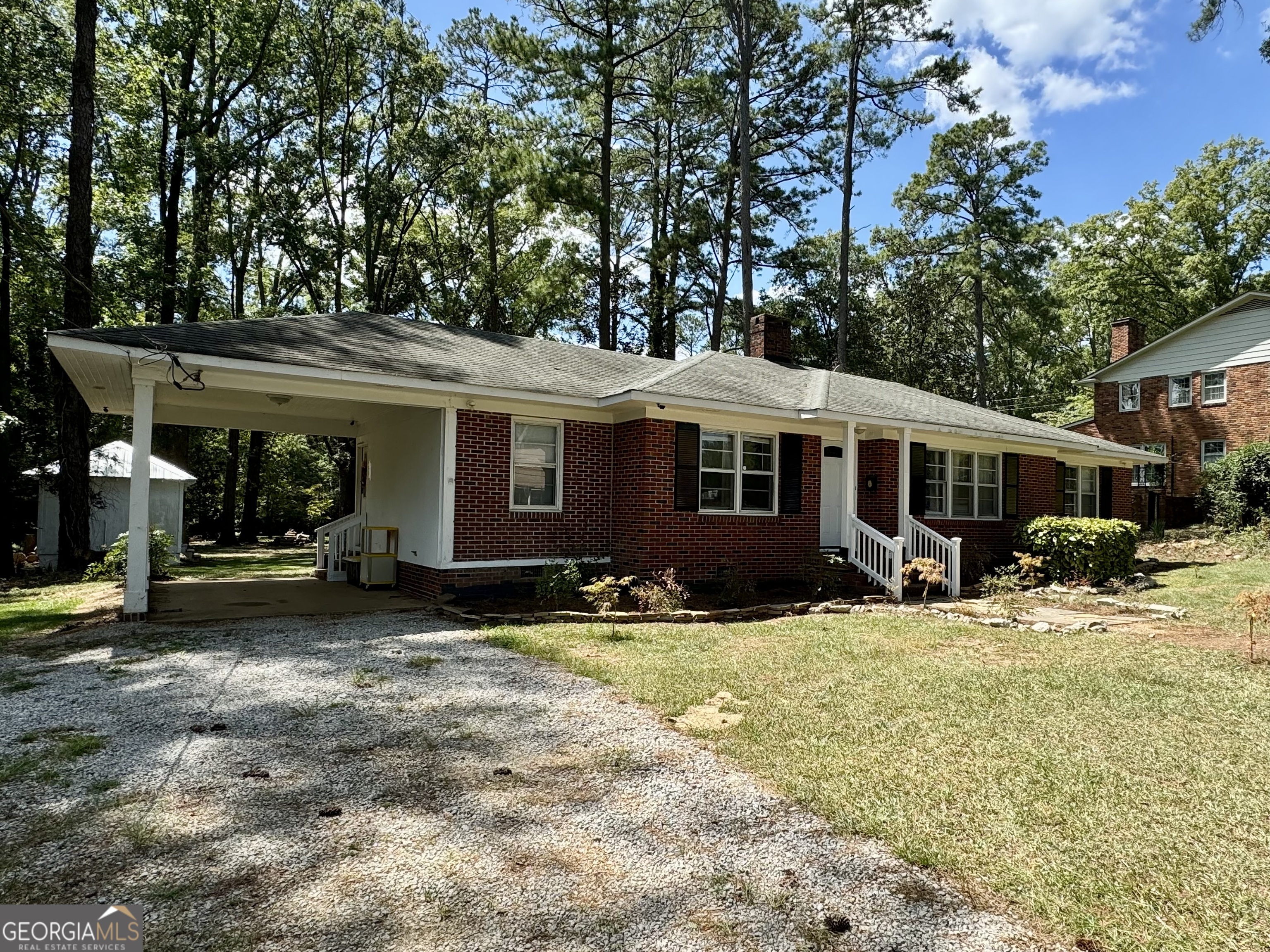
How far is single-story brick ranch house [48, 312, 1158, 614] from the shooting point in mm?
8641

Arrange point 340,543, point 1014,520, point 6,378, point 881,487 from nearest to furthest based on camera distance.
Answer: point 881,487
point 340,543
point 1014,520
point 6,378

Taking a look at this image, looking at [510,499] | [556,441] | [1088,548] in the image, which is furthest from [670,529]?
[1088,548]

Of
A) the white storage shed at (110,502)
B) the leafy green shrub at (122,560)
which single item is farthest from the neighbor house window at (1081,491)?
the white storage shed at (110,502)

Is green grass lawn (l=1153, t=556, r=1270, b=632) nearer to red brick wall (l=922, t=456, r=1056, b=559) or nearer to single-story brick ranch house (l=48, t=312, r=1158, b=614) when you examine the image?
red brick wall (l=922, t=456, r=1056, b=559)

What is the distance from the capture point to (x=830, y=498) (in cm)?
1248

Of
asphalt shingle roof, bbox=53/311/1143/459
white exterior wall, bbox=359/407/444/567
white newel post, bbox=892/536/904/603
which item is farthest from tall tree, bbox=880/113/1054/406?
white exterior wall, bbox=359/407/444/567

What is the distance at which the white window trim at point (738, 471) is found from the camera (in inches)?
435

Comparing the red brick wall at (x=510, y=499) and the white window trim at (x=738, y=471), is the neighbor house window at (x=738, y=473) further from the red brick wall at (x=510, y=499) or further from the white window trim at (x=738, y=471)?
the red brick wall at (x=510, y=499)

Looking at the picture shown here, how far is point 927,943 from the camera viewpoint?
7.97 feet

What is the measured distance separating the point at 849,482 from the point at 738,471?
1.92 meters

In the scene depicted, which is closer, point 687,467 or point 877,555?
point 687,467

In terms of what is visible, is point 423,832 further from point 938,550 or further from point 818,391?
point 818,391

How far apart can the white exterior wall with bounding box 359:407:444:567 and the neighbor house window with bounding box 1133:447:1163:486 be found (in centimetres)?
2465

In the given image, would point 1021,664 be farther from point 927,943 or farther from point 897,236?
point 897,236
